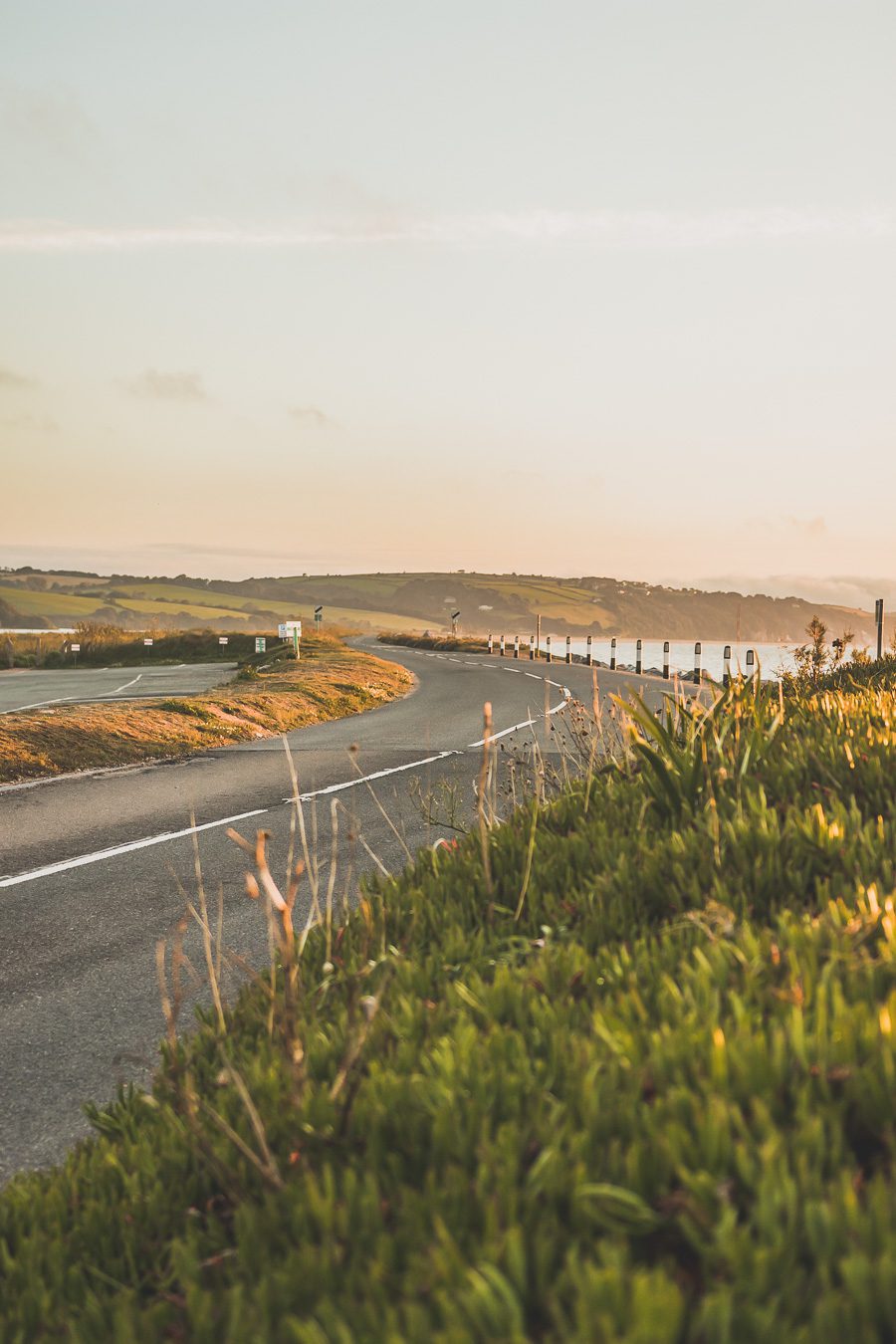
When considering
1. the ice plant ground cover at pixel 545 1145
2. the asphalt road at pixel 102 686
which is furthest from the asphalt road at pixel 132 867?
the asphalt road at pixel 102 686

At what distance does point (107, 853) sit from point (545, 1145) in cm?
700

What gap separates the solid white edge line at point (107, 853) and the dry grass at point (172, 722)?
14.6ft

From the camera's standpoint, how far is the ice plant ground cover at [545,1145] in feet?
5.09

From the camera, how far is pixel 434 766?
12.9 m

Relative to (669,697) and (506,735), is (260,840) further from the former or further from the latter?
(506,735)

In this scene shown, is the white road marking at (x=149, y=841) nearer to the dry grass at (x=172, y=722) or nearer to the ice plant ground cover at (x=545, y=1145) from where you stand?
the ice plant ground cover at (x=545, y=1145)

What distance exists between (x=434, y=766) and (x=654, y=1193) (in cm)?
1115

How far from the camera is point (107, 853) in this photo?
8.16 meters

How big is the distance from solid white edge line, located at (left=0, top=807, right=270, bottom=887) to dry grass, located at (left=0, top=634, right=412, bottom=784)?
4449mm

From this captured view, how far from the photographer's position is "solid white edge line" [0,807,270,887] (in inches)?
291

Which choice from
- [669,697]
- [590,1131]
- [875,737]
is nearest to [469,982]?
[590,1131]

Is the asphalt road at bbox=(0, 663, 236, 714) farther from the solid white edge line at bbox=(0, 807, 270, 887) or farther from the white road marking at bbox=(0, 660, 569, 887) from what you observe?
the solid white edge line at bbox=(0, 807, 270, 887)

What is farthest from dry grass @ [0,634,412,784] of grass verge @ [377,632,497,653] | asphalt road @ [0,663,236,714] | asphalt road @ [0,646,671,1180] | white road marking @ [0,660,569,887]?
grass verge @ [377,632,497,653]

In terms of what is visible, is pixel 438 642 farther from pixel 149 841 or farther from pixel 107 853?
pixel 107 853
